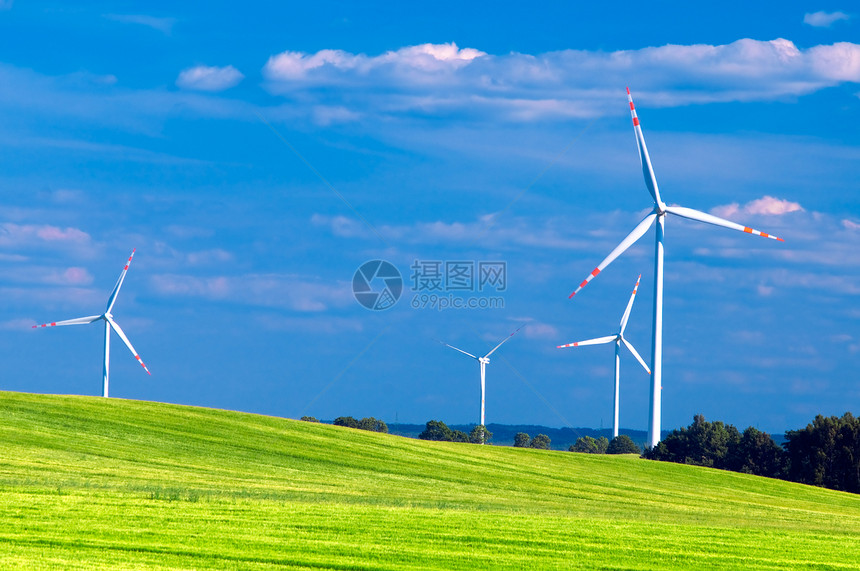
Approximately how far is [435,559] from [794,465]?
5243cm

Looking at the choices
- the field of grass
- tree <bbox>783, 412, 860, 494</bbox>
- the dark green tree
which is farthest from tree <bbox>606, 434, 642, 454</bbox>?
the dark green tree

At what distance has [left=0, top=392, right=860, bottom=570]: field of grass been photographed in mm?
16281

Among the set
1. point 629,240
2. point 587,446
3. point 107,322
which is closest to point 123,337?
point 107,322

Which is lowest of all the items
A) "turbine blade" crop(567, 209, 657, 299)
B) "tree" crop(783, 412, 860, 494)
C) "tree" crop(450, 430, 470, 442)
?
"tree" crop(450, 430, 470, 442)

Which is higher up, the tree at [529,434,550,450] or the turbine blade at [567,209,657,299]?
the turbine blade at [567,209,657,299]

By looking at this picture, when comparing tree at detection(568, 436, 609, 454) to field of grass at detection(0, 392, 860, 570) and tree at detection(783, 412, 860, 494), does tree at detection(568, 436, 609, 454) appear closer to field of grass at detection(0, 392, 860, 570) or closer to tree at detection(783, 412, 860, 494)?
tree at detection(783, 412, 860, 494)

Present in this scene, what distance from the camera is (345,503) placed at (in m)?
25.6

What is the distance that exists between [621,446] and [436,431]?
76.0 feet

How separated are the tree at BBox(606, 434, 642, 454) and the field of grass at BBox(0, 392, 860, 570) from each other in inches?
1219

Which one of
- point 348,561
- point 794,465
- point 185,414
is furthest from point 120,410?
point 794,465

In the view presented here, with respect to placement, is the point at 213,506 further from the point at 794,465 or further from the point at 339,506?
the point at 794,465

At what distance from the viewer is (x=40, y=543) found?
15.2 metres

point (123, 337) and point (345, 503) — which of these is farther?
point (123, 337)

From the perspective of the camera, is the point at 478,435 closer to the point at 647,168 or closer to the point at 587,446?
the point at 587,446
